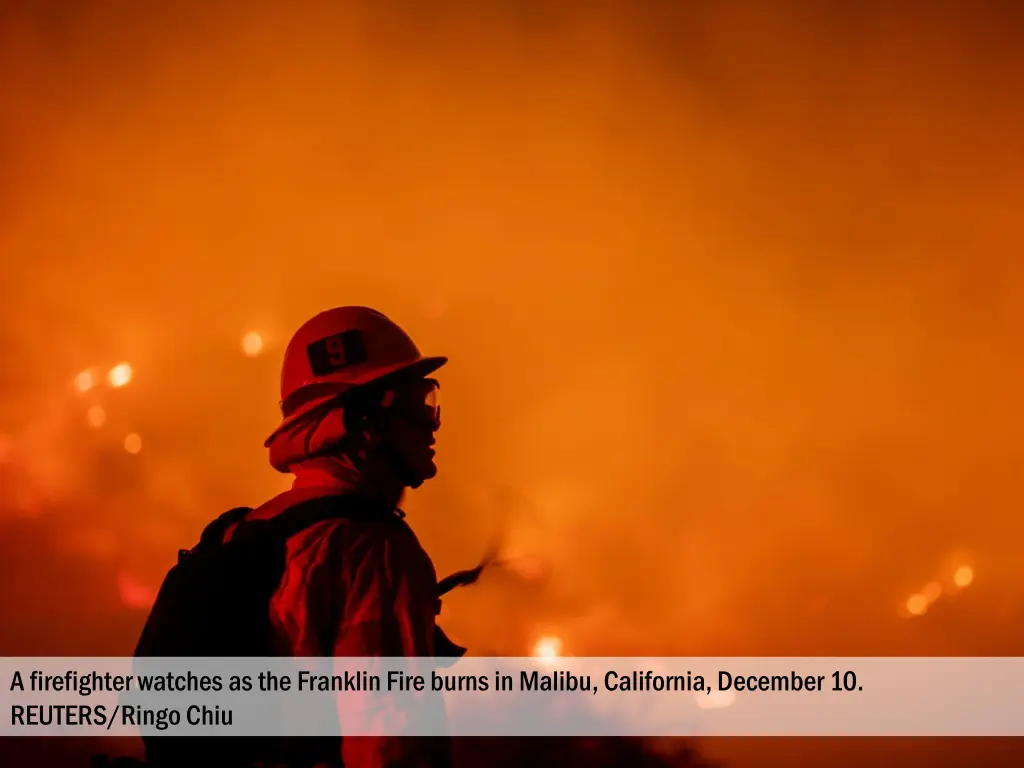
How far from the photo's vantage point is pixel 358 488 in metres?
1.97

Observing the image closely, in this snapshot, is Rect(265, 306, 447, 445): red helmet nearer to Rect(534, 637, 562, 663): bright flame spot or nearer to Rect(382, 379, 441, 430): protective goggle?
Rect(382, 379, 441, 430): protective goggle

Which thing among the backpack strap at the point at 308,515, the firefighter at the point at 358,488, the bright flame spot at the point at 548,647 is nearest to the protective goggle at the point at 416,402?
the firefighter at the point at 358,488

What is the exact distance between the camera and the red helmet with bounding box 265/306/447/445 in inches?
80.5

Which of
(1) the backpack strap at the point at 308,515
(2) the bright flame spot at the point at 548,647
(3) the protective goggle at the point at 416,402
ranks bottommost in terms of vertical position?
(1) the backpack strap at the point at 308,515

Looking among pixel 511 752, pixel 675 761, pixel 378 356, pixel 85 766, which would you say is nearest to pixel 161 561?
pixel 85 766

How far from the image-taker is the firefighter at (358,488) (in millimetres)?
1716

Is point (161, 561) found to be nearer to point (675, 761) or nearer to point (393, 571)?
point (675, 761)

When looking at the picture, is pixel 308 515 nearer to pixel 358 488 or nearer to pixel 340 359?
pixel 358 488

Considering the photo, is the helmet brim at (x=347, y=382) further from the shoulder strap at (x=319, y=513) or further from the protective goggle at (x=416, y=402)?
the shoulder strap at (x=319, y=513)

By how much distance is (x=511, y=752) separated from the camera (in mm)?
4891

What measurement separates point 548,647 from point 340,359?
420 centimetres

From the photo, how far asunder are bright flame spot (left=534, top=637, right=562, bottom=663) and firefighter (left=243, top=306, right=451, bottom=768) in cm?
402

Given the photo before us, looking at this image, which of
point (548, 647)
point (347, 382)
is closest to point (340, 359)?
point (347, 382)

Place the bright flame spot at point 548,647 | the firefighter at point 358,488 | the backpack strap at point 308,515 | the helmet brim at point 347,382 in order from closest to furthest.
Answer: the firefighter at point 358,488
the backpack strap at point 308,515
the helmet brim at point 347,382
the bright flame spot at point 548,647
